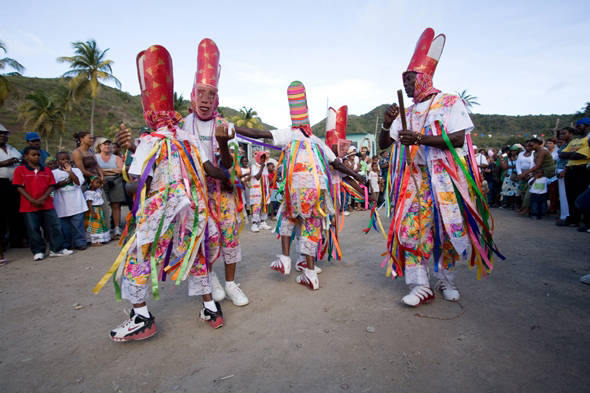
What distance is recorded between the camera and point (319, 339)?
2320mm

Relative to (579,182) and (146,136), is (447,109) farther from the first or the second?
(579,182)

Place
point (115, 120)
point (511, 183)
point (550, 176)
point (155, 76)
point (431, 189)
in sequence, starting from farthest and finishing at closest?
point (115, 120), point (511, 183), point (550, 176), point (431, 189), point (155, 76)

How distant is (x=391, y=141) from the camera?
3201 millimetres

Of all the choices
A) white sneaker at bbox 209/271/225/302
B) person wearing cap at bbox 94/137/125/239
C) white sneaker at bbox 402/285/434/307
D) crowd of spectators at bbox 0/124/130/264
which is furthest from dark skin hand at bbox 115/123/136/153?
person wearing cap at bbox 94/137/125/239

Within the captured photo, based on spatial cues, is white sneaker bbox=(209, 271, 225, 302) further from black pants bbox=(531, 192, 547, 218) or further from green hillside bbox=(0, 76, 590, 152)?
green hillside bbox=(0, 76, 590, 152)

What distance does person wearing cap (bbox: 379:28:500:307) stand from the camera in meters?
2.70

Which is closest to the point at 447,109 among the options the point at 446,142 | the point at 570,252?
the point at 446,142

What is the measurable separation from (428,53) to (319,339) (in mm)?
2706

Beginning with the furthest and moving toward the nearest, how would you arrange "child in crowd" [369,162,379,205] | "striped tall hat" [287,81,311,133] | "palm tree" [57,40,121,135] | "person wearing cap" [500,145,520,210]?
"palm tree" [57,40,121,135], "child in crowd" [369,162,379,205], "person wearing cap" [500,145,520,210], "striped tall hat" [287,81,311,133]

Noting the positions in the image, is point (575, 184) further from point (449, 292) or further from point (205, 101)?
point (205, 101)

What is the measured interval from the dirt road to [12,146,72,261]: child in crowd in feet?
4.43

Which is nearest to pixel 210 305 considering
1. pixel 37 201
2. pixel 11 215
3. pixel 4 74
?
pixel 37 201

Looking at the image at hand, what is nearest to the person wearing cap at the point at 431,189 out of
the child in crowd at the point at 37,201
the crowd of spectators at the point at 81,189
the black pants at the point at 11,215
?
the crowd of spectators at the point at 81,189

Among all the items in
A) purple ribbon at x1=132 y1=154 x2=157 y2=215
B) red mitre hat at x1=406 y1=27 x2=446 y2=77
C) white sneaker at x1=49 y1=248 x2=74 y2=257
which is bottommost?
white sneaker at x1=49 y1=248 x2=74 y2=257
